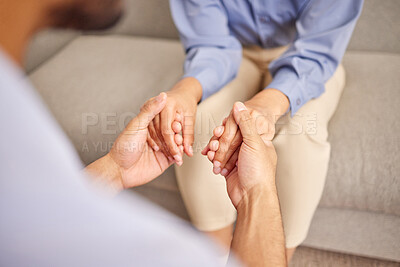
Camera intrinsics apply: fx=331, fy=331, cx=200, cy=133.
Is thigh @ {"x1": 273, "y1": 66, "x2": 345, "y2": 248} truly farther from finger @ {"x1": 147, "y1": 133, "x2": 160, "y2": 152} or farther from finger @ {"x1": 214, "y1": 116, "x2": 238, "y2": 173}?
finger @ {"x1": 147, "y1": 133, "x2": 160, "y2": 152}

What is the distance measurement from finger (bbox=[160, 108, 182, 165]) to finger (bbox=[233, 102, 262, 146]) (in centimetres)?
14

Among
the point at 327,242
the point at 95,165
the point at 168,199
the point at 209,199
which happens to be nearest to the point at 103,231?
the point at 95,165

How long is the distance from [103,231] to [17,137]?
10cm

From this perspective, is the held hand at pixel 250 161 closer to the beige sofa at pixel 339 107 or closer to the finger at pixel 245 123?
the finger at pixel 245 123

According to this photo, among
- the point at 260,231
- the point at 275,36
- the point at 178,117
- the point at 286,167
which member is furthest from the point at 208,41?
the point at 260,231

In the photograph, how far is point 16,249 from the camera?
0.24 m

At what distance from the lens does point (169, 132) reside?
27.2 inches

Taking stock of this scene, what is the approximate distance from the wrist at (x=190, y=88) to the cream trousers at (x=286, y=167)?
0.10 ft

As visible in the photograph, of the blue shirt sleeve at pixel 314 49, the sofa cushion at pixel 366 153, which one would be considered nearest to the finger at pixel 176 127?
the blue shirt sleeve at pixel 314 49

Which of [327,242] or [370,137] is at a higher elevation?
[370,137]

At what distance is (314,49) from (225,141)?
1.19 ft

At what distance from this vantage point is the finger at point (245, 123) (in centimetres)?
61

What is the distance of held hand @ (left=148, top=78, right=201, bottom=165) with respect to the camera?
0.69 metres

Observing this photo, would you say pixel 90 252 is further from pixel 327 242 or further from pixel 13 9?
pixel 327 242
